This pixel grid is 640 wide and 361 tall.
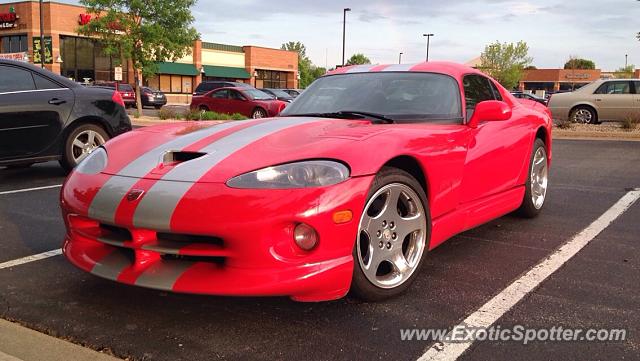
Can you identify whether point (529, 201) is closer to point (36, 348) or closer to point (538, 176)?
point (538, 176)

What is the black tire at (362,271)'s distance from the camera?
9.41 ft

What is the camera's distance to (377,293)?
298 centimetres

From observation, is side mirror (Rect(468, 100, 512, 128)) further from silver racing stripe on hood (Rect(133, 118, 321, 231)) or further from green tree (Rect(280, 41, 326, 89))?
green tree (Rect(280, 41, 326, 89))

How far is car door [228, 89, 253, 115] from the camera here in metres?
21.1

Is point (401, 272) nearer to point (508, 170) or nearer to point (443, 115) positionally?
point (443, 115)

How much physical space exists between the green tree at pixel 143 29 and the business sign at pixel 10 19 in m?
21.5

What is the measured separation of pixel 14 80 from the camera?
6.59 meters

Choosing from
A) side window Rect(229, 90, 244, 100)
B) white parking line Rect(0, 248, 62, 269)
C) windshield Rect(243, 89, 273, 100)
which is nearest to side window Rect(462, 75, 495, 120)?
white parking line Rect(0, 248, 62, 269)

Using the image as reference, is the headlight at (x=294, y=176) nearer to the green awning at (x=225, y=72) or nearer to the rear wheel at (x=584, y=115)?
the rear wheel at (x=584, y=115)

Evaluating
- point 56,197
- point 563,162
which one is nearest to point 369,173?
point 56,197

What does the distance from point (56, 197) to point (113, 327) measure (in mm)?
3657

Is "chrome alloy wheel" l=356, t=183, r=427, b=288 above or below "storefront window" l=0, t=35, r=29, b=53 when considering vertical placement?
below

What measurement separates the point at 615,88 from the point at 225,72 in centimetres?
4310

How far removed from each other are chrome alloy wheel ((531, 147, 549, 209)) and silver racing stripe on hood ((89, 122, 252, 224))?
3.22m
